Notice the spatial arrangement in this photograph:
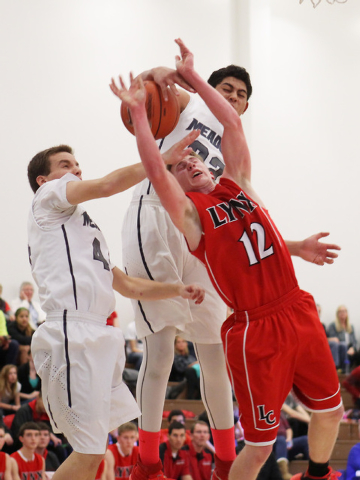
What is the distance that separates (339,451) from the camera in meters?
10.8

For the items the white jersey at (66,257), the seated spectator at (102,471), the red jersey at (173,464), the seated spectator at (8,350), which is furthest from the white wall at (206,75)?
the white jersey at (66,257)

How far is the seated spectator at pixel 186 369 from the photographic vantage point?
11.4 m

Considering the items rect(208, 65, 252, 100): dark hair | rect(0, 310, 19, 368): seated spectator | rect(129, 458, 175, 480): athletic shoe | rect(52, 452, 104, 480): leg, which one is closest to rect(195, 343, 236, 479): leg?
rect(129, 458, 175, 480): athletic shoe

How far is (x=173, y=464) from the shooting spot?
8609 millimetres

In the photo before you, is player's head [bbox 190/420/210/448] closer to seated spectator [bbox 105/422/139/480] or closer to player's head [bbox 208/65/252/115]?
seated spectator [bbox 105/422/139/480]

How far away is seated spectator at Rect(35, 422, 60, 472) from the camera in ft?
26.9

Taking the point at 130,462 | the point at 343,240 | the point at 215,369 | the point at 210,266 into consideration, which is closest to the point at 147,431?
the point at 215,369

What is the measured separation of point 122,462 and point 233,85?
525 centimetres

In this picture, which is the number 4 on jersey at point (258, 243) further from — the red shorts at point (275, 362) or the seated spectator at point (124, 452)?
the seated spectator at point (124, 452)

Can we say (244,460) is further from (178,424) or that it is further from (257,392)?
(178,424)

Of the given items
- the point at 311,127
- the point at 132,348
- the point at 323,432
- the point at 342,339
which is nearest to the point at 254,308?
the point at 323,432

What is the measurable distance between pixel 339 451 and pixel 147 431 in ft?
23.7

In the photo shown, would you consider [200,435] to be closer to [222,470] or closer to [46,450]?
[46,450]

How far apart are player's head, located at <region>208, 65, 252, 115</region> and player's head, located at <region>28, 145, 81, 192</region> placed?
1.25 metres
